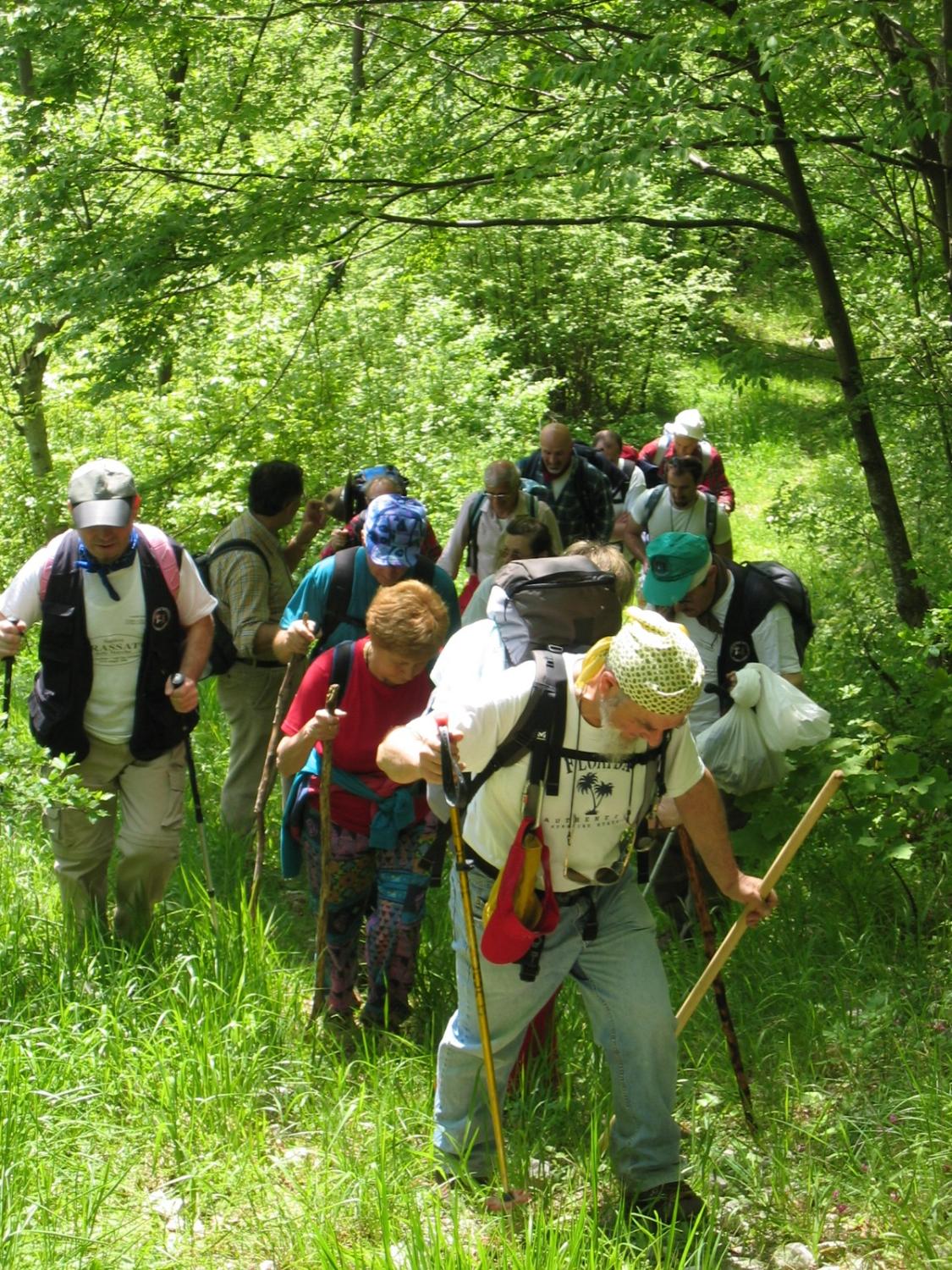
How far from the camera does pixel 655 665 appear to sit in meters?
3.12

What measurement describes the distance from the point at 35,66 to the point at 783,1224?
10025 millimetres

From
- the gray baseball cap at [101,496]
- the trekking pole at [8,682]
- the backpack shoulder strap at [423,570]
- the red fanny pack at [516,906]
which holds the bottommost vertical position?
the red fanny pack at [516,906]

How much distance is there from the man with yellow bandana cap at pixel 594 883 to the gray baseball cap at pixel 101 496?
1.66 m

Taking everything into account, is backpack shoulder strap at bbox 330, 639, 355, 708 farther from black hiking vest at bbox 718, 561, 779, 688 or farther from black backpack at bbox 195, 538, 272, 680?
black hiking vest at bbox 718, 561, 779, 688

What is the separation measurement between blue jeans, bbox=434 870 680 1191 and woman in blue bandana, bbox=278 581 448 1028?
2.47 ft

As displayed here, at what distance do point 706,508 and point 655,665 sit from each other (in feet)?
15.2

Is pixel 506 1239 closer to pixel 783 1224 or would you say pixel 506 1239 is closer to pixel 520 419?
pixel 783 1224

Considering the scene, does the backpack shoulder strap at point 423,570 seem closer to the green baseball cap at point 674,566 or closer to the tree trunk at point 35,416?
the green baseball cap at point 674,566

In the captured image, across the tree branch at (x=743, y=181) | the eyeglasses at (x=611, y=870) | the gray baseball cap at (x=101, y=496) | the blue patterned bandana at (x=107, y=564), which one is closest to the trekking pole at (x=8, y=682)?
the blue patterned bandana at (x=107, y=564)

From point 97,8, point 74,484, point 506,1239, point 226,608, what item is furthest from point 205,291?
point 506,1239

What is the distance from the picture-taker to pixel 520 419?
480 inches

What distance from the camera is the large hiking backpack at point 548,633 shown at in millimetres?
3357

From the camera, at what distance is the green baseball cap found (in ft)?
15.9

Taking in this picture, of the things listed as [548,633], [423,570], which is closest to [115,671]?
[423,570]
